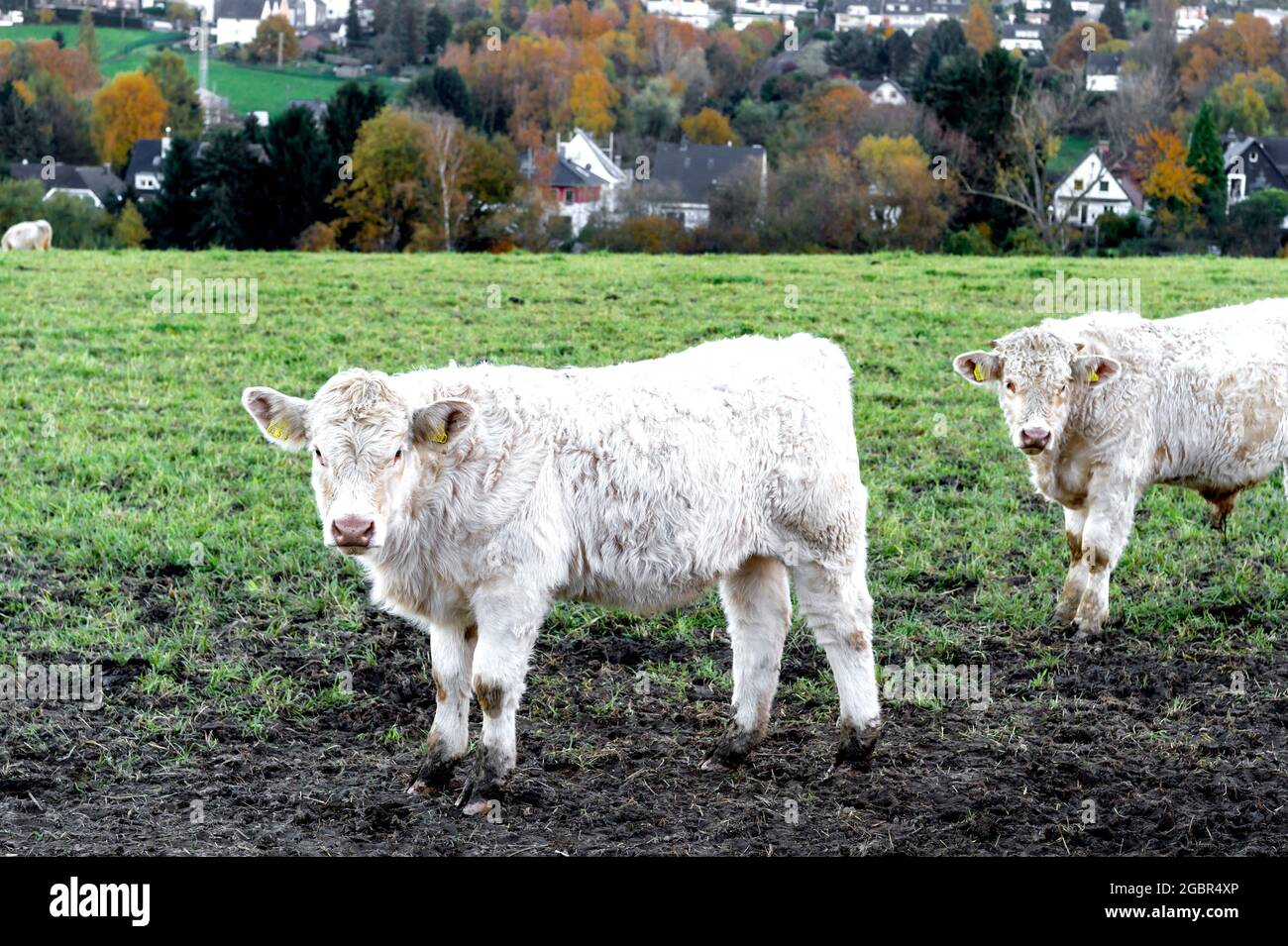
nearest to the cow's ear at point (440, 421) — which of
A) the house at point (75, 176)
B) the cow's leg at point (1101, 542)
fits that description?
the cow's leg at point (1101, 542)

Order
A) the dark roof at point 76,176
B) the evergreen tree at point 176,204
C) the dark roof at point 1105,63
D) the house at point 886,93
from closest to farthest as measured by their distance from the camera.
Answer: the evergreen tree at point 176,204, the dark roof at point 76,176, the house at point 886,93, the dark roof at point 1105,63

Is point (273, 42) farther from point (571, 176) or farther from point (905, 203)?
point (905, 203)

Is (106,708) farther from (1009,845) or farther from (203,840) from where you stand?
(1009,845)

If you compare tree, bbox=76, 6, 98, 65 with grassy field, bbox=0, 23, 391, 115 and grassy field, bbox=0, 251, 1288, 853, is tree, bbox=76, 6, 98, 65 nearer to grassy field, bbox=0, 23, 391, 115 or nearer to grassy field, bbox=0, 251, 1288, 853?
grassy field, bbox=0, 23, 391, 115

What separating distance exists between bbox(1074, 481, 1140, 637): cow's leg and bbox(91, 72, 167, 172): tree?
3382 inches

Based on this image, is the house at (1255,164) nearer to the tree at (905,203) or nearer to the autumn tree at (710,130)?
the tree at (905,203)

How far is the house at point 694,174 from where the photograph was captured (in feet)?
174

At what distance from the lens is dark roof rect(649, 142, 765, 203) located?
203 ft

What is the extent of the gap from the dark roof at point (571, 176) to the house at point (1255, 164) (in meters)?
30.0

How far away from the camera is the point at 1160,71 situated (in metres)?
86.2

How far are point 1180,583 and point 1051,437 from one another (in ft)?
6.07

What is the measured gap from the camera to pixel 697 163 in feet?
228

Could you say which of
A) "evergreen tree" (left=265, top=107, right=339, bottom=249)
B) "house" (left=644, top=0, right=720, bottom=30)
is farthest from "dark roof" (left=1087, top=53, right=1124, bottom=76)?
"evergreen tree" (left=265, top=107, right=339, bottom=249)

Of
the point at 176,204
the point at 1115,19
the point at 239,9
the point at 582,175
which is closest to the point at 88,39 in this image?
the point at 239,9
